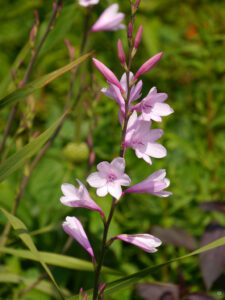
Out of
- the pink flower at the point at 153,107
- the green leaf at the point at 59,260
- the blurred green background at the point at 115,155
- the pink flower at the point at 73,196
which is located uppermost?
the pink flower at the point at 153,107

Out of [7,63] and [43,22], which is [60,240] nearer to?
[43,22]

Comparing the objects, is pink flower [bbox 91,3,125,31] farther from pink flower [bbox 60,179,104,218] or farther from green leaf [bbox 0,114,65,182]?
pink flower [bbox 60,179,104,218]

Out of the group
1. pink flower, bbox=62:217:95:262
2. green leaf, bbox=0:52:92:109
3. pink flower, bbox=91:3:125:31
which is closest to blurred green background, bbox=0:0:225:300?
pink flower, bbox=91:3:125:31

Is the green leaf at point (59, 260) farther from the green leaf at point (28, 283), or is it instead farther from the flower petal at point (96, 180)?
the flower petal at point (96, 180)

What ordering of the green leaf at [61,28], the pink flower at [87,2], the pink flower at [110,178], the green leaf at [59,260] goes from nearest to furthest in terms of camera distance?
the pink flower at [110,178]
the green leaf at [59,260]
the pink flower at [87,2]
the green leaf at [61,28]

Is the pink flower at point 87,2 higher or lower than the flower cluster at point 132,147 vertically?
higher

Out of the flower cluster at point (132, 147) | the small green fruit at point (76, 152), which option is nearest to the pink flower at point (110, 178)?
the flower cluster at point (132, 147)

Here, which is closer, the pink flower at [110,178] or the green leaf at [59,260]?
the pink flower at [110,178]
